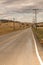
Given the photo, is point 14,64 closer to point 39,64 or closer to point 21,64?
point 21,64

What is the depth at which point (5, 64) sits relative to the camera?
10836mm

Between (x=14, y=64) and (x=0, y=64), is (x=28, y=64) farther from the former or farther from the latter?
(x=0, y=64)

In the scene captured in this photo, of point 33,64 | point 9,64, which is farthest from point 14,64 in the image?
point 33,64

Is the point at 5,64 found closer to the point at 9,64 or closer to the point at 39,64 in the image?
the point at 9,64

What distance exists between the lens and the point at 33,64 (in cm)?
1071

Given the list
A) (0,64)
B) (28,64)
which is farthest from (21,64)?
(0,64)

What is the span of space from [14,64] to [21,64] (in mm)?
356

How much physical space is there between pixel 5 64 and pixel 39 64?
174 cm

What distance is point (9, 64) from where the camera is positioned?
1074 cm

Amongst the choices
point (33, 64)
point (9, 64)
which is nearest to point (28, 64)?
point (33, 64)

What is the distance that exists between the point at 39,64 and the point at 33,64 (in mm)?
305

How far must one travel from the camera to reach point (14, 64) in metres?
10.7

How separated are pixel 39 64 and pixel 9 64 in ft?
4.98

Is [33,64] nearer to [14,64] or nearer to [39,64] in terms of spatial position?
[39,64]
